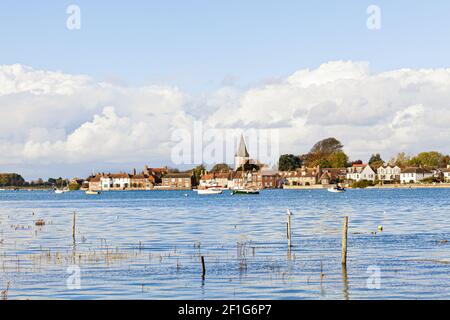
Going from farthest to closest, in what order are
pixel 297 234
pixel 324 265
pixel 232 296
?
1. pixel 297 234
2. pixel 324 265
3. pixel 232 296

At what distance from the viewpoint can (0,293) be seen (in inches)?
1362

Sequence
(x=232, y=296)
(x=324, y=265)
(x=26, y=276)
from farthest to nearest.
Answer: (x=324, y=265) < (x=26, y=276) < (x=232, y=296)

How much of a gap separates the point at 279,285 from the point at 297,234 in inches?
1282

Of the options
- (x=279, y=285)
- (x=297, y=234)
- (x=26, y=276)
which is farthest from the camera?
(x=297, y=234)

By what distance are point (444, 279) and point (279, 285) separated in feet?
26.5

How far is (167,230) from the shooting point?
76.8 metres

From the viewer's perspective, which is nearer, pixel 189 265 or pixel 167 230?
pixel 189 265

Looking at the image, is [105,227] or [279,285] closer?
[279,285]

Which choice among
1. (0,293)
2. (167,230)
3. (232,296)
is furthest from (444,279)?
(167,230)

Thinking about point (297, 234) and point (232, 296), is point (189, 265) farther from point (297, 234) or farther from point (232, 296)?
point (297, 234)

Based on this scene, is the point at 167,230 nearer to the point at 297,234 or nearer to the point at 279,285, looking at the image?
the point at 297,234
